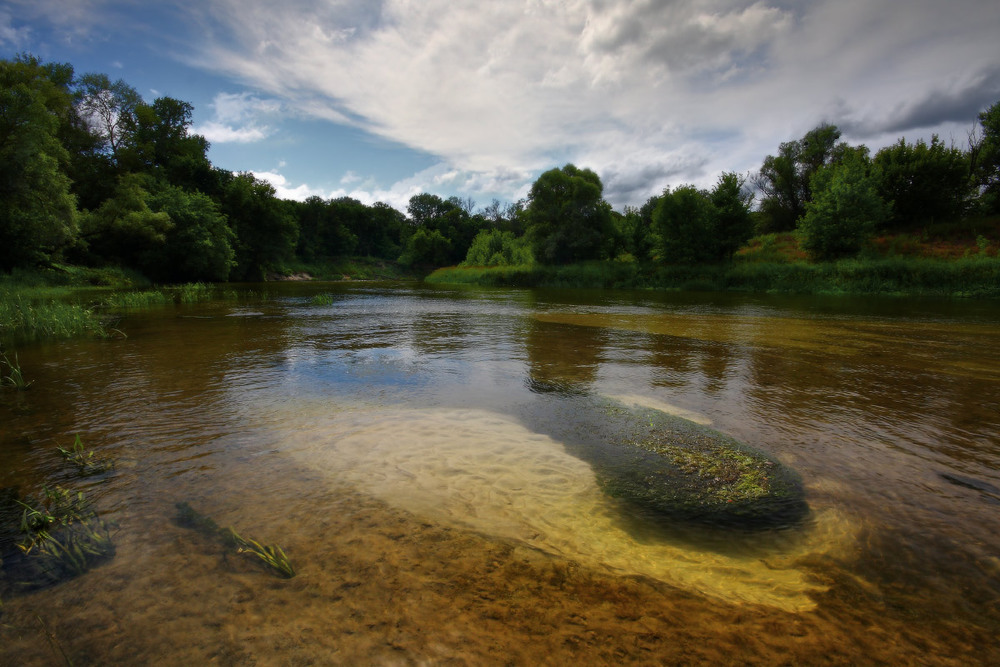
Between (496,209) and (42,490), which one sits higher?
(496,209)

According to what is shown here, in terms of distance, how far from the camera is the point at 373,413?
5.15 meters

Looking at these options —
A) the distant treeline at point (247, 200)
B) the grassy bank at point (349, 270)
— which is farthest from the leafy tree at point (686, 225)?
the grassy bank at point (349, 270)

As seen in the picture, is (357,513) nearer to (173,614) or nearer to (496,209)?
(173,614)

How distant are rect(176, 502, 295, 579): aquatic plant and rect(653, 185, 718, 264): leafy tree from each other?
41398mm

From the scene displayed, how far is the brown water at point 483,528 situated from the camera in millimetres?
1917

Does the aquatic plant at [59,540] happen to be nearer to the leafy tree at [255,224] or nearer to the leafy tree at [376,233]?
the leafy tree at [255,224]

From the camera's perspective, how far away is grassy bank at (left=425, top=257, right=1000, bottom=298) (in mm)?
25672

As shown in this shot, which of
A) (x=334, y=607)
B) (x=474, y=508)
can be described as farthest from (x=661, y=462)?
(x=334, y=607)

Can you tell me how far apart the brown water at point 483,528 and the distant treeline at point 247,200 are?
23.9 meters

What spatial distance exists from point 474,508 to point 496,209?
128 m

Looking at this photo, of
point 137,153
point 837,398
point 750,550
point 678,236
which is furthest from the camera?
point 137,153

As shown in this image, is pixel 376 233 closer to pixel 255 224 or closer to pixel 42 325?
pixel 255 224

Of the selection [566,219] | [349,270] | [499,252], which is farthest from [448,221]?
[566,219]

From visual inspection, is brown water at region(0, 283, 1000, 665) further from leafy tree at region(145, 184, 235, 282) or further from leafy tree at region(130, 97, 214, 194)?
leafy tree at region(130, 97, 214, 194)
